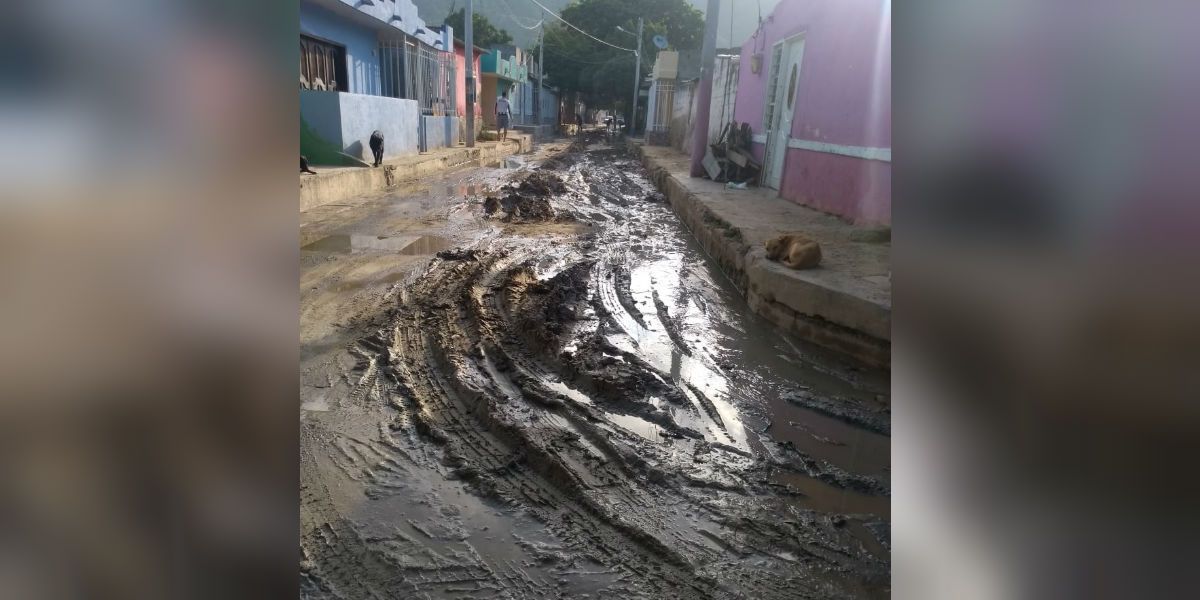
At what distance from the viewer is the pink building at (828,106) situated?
25.8 ft

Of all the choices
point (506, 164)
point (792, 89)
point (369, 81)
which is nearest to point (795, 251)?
point (792, 89)

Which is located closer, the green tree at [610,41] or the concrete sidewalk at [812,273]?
the concrete sidewalk at [812,273]

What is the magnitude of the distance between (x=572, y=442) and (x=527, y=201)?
8.31m

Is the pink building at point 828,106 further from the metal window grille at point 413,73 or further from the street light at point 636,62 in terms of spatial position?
the street light at point 636,62

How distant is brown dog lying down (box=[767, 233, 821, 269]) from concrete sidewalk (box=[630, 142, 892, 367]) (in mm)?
102

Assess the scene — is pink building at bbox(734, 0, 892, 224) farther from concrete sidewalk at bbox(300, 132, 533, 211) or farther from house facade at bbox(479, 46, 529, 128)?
house facade at bbox(479, 46, 529, 128)

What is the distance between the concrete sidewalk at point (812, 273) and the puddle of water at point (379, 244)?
11.4 feet

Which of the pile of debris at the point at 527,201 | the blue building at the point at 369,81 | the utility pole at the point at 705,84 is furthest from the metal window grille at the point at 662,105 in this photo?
the pile of debris at the point at 527,201

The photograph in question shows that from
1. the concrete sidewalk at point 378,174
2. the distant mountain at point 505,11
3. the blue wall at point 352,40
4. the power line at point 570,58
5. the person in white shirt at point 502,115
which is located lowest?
the concrete sidewalk at point 378,174

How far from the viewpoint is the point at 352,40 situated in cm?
1688

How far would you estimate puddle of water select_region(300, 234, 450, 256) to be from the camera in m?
7.81
